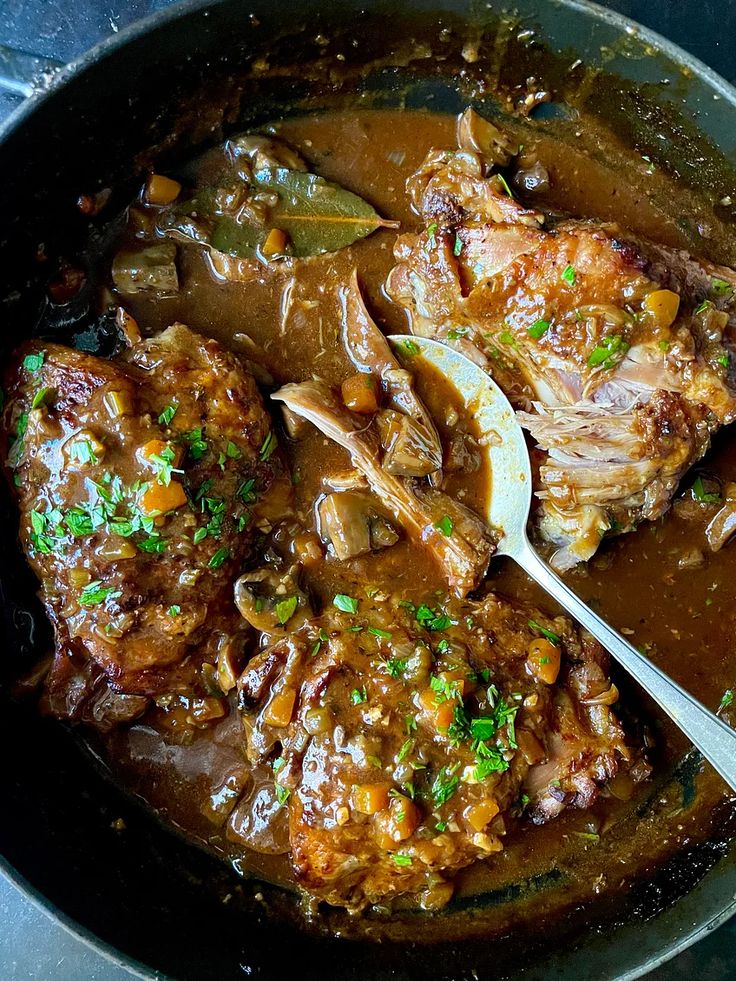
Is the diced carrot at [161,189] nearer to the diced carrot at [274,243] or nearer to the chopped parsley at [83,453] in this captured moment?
the diced carrot at [274,243]

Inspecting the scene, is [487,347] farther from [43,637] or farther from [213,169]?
[43,637]

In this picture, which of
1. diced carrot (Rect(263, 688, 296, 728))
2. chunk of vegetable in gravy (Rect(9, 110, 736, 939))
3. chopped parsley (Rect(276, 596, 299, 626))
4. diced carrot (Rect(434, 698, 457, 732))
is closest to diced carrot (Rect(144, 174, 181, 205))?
chunk of vegetable in gravy (Rect(9, 110, 736, 939))

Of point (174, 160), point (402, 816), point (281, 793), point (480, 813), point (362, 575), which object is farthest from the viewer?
point (174, 160)

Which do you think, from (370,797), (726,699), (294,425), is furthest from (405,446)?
(726,699)

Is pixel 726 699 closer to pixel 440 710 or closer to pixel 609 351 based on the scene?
pixel 440 710

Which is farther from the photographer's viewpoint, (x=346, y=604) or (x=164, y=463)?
(x=346, y=604)
